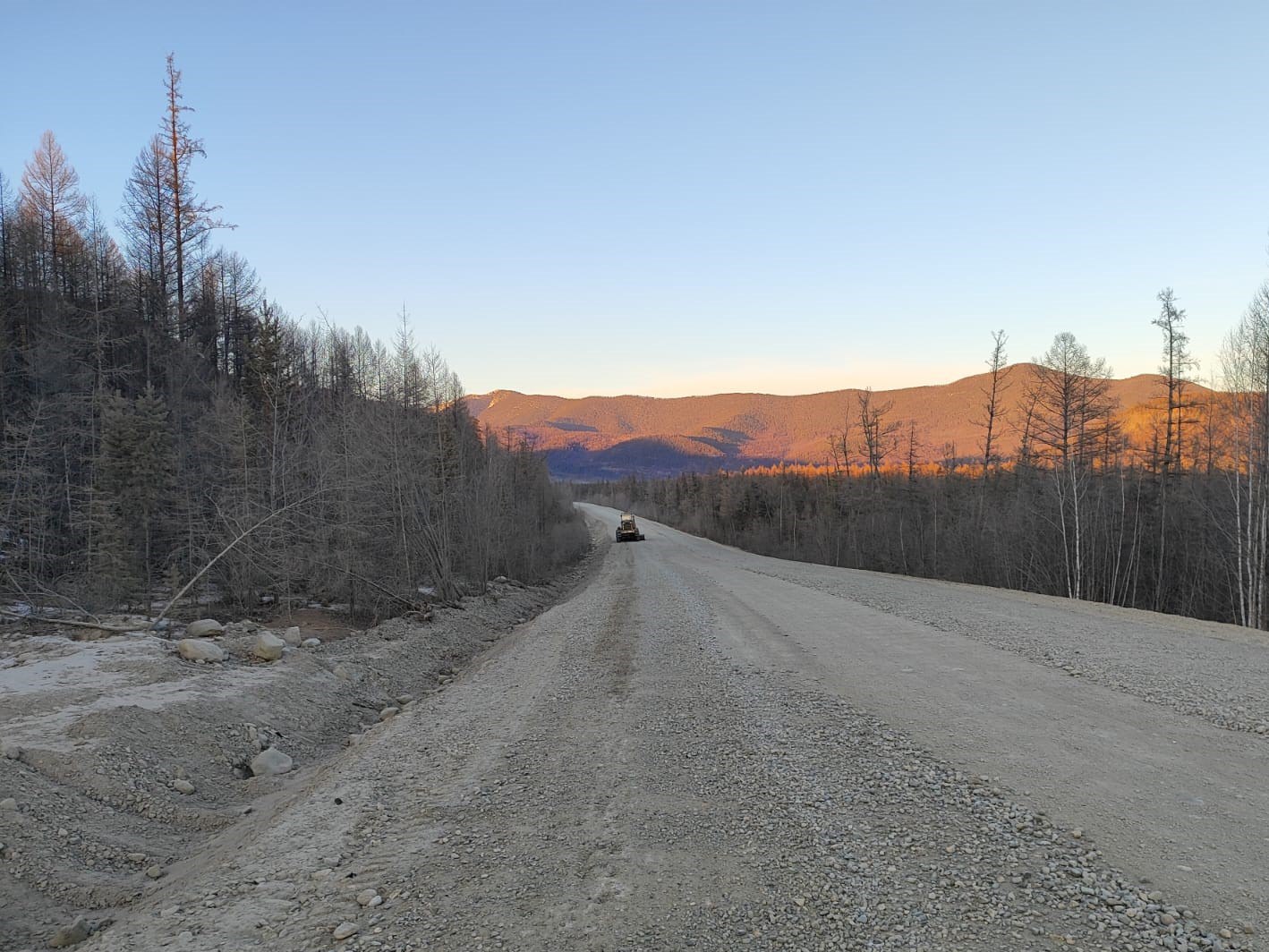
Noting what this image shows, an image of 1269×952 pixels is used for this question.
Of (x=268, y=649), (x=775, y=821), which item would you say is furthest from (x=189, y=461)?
(x=775, y=821)

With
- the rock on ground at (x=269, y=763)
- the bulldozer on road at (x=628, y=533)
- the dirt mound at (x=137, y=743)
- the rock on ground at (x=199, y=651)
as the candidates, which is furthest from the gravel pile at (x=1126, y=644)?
the bulldozer on road at (x=628, y=533)

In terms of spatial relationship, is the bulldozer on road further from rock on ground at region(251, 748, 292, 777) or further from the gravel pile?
rock on ground at region(251, 748, 292, 777)

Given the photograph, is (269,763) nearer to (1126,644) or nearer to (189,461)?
(1126,644)

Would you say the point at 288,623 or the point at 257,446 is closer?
the point at 288,623

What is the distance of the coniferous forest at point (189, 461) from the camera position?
1722 centimetres

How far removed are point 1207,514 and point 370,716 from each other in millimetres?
30341

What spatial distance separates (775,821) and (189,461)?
28.8 metres

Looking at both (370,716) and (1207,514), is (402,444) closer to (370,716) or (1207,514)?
(370,716)

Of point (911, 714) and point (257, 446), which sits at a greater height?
point (257, 446)

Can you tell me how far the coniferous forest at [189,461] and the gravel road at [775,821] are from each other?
7633mm

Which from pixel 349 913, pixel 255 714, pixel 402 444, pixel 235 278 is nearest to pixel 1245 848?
pixel 349 913

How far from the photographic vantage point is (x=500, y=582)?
24.4 m

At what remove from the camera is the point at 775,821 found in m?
4.65

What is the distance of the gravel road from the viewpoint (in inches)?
139
